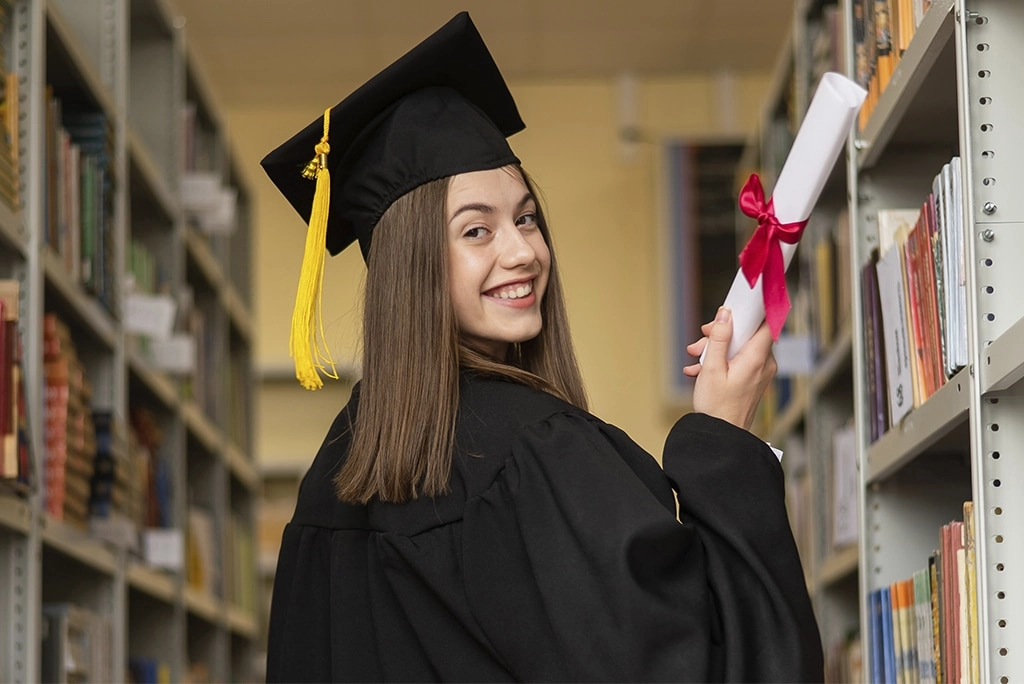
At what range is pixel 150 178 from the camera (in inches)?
141

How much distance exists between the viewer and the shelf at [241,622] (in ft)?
15.6

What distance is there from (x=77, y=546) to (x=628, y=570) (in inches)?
61.4

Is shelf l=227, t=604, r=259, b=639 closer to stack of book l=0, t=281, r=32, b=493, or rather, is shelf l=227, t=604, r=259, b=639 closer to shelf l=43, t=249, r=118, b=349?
shelf l=43, t=249, r=118, b=349

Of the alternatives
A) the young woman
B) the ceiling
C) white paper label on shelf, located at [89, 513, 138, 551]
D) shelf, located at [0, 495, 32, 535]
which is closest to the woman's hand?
the young woman

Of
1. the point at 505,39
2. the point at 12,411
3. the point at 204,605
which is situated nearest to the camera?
the point at 12,411

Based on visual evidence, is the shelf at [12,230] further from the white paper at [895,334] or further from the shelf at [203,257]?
the shelf at [203,257]

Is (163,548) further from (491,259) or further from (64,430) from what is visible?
(491,259)

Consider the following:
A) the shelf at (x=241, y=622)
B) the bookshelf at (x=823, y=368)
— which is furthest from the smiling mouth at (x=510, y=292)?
the shelf at (x=241, y=622)

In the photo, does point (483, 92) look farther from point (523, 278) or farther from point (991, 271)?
point (991, 271)

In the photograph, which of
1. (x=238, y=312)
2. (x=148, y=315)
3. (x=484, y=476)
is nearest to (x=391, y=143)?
(x=484, y=476)

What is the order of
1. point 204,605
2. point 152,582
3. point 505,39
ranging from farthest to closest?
point 505,39 < point 204,605 < point 152,582

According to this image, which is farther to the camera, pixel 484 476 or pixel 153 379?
pixel 153 379

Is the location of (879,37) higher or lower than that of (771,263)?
higher

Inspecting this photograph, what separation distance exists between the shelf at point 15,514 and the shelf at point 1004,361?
4.79 feet
